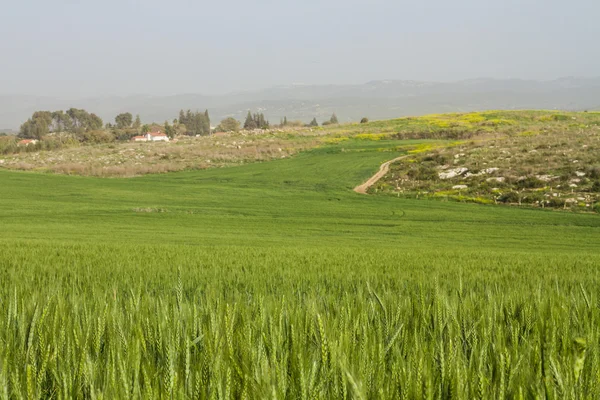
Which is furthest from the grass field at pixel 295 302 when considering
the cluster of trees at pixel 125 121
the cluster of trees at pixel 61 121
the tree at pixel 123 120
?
the cluster of trees at pixel 61 121

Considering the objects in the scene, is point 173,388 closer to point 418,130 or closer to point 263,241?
point 263,241

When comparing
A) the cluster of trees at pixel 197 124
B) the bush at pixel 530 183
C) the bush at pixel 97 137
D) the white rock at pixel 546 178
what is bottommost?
the bush at pixel 530 183

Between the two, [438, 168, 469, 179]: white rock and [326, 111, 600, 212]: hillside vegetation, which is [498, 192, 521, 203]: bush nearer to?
[326, 111, 600, 212]: hillside vegetation

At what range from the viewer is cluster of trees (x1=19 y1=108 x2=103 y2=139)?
15738 cm

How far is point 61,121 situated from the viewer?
16538cm

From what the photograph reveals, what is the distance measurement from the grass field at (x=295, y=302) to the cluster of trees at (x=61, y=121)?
137 m

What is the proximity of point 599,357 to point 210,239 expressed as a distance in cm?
1878

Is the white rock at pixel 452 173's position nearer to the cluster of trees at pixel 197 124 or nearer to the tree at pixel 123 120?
the cluster of trees at pixel 197 124

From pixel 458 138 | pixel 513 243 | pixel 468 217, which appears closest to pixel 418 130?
pixel 458 138

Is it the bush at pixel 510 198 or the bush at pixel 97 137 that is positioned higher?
the bush at pixel 97 137

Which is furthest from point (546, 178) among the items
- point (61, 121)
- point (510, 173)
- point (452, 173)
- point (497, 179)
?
point (61, 121)

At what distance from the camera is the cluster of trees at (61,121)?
6196 inches

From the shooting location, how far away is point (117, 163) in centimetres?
5328

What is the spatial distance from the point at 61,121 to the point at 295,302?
177 meters
